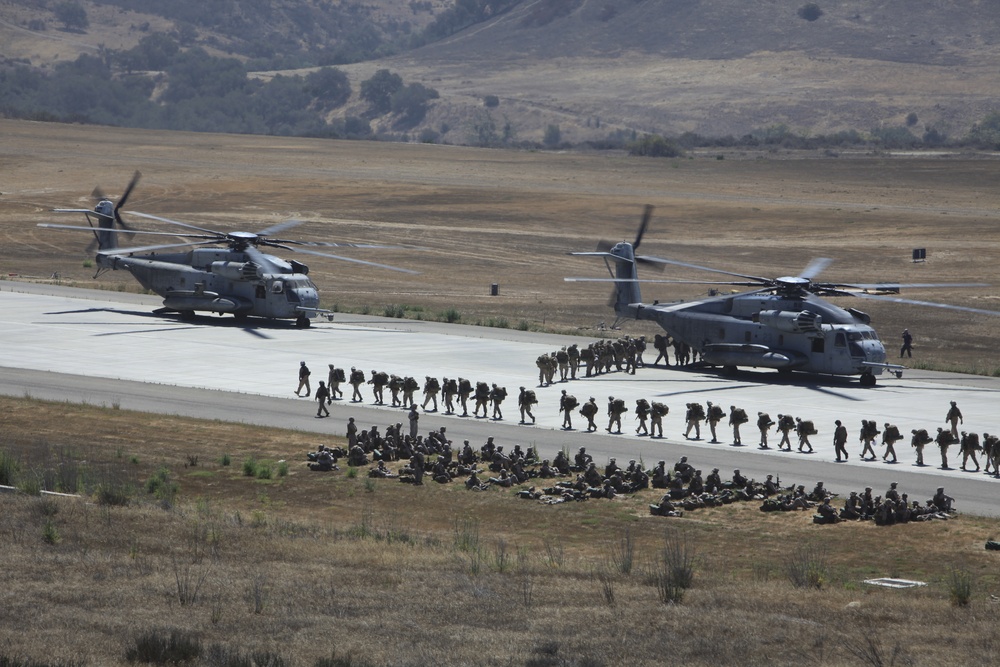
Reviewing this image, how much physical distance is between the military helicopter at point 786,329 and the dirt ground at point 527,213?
782cm

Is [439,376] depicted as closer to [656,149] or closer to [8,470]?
[8,470]

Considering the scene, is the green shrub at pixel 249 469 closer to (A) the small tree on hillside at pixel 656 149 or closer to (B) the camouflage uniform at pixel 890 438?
(B) the camouflage uniform at pixel 890 438

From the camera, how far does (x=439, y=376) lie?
3725 centimetres

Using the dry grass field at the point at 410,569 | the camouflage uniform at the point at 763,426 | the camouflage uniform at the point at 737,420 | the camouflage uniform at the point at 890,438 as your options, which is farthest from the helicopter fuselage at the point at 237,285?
the camouflage uniform at the point at 890,438

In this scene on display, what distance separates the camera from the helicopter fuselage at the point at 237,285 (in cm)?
4572

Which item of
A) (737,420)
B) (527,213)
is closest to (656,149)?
(527,213)

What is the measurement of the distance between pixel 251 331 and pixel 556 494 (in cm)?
2326

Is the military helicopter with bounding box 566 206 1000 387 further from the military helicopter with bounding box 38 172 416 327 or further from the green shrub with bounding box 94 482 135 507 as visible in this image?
the green shrub with bounding box 94 482 135 507

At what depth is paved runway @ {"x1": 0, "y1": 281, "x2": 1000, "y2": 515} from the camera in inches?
1112

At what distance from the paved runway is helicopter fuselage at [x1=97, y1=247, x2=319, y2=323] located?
697 mm

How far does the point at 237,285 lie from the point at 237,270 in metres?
0.62

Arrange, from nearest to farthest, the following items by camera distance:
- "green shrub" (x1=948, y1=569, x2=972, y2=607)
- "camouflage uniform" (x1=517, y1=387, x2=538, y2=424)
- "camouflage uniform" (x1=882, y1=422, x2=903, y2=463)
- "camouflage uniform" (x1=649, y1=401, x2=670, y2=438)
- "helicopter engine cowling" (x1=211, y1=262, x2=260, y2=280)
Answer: "green shrub" (x1=948, y1=569, x2=972, y2=607) → "camouflage uniform" (x1=882, y1=422, x2=903, y2=463) → "camouflage uniform" (x1=649, y1=401, x2=670, y2=438) → "camouflage uniform" (x1=517, y1=387, x2=538, y2=424) → "helicopter engine cowling" (x1=211, y1=262, x2=260, y2=280)

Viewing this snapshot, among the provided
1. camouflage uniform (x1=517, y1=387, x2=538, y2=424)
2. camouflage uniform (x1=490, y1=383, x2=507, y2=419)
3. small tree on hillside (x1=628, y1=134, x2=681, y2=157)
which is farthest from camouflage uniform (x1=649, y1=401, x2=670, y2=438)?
small tree on hillside (x1=628, y1=134, x2=681, y2=157)

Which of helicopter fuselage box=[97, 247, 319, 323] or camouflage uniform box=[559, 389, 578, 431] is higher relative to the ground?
helicopter fuselage box=[97, 247, 319, 323]
